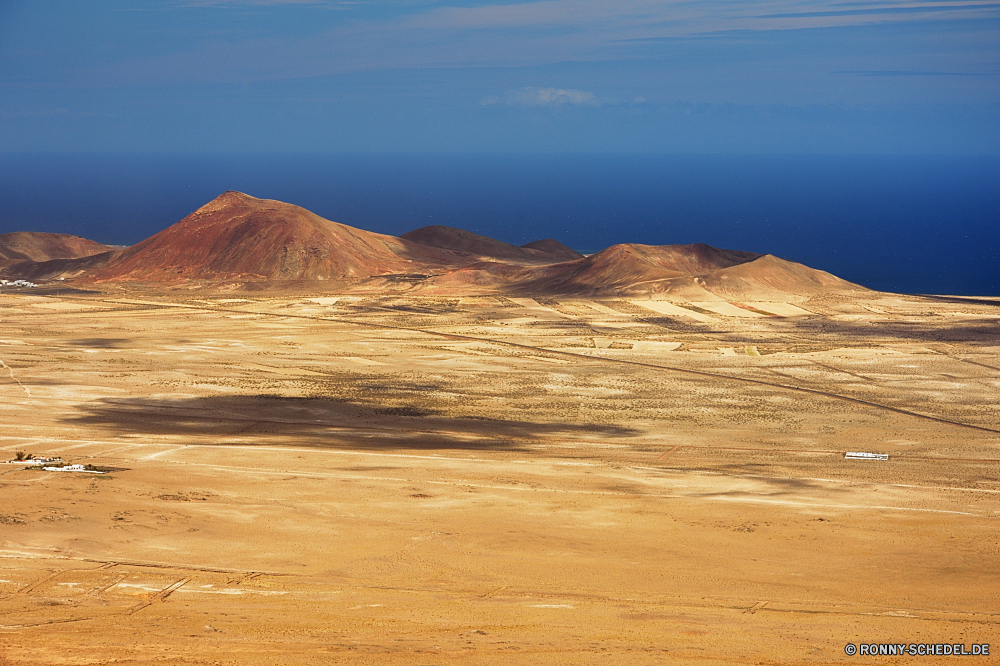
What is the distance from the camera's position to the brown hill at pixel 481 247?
90.3 m

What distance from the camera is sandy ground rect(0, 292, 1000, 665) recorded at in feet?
48.7

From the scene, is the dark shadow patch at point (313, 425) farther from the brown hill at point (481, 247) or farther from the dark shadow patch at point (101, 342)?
the brown hill at point (481, 247)

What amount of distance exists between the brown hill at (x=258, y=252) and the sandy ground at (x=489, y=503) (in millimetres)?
26044

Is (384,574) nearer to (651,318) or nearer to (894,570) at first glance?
(894,570)

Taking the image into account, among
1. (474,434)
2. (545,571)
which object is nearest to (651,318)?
(474,434)

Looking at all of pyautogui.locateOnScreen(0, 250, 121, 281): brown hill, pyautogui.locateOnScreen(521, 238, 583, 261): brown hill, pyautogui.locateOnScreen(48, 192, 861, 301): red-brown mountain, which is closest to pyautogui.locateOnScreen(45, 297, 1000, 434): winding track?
pyautogui.locateOnScreen(48, 192, 861, 301): red-brown mountain

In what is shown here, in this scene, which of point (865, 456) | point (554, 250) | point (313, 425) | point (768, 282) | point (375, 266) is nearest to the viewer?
point (865, 456)

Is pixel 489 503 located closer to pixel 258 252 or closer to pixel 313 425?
pixel 313 425

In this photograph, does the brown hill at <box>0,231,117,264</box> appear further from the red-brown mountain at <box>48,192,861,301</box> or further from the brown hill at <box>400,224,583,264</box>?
the brown hill at <box>400,224,583,264</box>

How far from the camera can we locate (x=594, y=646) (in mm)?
14297

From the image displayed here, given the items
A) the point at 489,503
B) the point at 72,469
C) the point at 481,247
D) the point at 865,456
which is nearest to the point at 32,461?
the point at 72,469

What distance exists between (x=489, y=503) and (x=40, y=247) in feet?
252

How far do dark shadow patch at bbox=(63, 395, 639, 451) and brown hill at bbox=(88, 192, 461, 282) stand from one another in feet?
127

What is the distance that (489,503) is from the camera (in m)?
21.7
